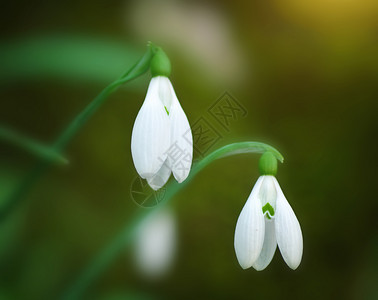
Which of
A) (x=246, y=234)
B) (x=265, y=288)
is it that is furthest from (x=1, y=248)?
(x=265, y=288)

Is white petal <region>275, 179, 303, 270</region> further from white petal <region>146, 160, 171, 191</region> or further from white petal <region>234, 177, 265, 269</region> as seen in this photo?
white petal <region>146, 160, 171, 191</region>

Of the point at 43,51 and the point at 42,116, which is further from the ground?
the point at 42,116

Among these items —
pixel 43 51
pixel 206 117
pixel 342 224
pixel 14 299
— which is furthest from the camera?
pixel 342 224

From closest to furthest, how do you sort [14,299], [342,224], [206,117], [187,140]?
1. [187,140]
2. [14,299]
3. [206,117]
4. [342,224]

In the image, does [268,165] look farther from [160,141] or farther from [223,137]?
[223,137]

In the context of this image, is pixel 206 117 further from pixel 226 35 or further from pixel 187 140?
pixel 187 140

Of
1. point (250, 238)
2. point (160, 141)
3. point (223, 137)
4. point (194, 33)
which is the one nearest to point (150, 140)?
point (160, 141)
